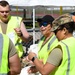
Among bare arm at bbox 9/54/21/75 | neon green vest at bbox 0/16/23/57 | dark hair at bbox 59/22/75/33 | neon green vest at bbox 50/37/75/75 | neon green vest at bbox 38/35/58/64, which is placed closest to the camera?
bare arm at bbox 9/54/21/75

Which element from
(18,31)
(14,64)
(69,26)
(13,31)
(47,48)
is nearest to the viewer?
(14,64)

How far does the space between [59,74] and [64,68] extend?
0.30ft

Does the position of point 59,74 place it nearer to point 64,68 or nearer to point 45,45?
point 64,68

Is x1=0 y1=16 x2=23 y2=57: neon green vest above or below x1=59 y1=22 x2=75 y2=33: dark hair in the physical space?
below

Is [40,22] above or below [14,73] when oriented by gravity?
above

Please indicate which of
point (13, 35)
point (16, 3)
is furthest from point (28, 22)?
point (13, 35)

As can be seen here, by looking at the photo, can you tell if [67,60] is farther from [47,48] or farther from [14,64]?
[47,48]

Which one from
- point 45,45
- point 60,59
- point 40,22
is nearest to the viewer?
point 60,59

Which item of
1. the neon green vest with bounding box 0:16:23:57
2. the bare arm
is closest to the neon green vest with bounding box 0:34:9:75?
the bare arm

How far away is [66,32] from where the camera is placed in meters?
2.92

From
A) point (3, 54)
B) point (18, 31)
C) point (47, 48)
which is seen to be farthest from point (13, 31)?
point (3, 54)

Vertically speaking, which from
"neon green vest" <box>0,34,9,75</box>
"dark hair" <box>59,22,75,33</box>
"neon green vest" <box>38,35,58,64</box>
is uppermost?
"dark hair" <box>59,22,75,33</box>

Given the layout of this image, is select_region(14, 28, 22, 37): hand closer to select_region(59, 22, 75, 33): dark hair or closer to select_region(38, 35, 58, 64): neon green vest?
select_region(38, 35, 58, 64): neon green vest

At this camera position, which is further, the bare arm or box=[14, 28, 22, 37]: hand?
box=[14, 28, 22, 37]: hand
